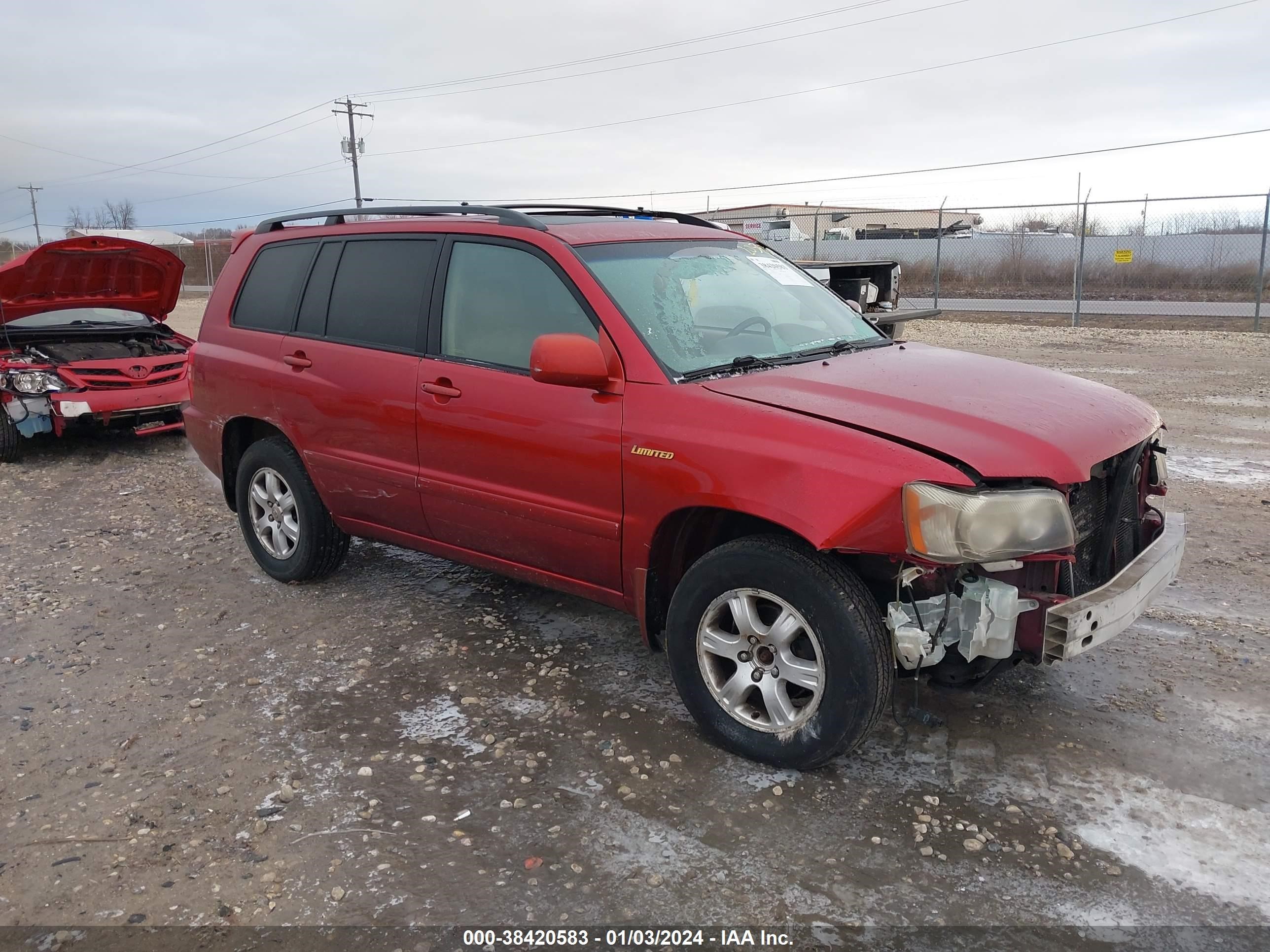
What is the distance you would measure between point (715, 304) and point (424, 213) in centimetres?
153

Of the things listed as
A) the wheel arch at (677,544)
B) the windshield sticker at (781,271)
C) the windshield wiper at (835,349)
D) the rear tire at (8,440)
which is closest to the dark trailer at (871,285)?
the windshield sticker at (781,271)

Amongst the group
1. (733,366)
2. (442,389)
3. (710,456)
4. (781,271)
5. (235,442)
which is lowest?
(235,442)

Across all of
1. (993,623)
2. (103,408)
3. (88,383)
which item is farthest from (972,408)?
(88,383)

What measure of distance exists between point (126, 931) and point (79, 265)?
7451 mm

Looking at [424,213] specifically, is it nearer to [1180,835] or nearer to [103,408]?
[1180,835]

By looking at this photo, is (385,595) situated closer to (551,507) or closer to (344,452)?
(344,452)

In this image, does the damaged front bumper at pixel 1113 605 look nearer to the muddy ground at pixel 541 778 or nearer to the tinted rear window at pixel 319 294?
the muddy ground at pixel 541 778

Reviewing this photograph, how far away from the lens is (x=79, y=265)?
27.8 feet

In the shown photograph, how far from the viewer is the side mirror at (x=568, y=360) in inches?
138

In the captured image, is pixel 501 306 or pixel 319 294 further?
pixel 319 294

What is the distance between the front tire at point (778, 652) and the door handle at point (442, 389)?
4.46 feet

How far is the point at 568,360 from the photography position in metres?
3.50

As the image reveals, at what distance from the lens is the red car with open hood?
827 centimetres

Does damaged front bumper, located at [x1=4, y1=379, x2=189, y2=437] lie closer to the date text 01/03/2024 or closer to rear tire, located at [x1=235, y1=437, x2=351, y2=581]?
rear tire, located at [x1=235, y1=437, x2=351, y2=581]
